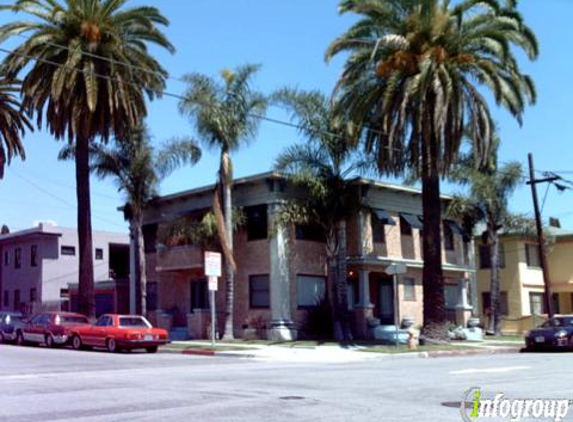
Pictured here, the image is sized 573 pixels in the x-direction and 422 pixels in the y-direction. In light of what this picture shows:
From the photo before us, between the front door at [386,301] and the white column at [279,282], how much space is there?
22.7 ft

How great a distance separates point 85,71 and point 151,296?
45.8 feet

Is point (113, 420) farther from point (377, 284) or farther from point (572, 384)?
point (377, 284)

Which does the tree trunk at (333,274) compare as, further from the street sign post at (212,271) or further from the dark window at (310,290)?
the street sign post at (212,271)

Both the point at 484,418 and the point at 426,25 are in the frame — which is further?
the point at 426,25

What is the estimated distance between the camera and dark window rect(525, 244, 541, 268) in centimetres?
4825

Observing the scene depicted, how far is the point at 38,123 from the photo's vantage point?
115 ft

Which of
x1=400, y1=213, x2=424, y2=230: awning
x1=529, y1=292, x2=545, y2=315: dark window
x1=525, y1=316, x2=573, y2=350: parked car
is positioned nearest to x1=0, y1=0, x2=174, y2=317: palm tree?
x1=400, y1=213, x2=424, y2=230: awning

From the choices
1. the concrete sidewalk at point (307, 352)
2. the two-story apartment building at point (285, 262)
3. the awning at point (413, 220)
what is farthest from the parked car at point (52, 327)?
the awning at point (413, 220)

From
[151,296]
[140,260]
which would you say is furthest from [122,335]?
[151,296]

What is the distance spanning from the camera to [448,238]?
42156 mm

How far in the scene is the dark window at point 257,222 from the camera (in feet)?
115

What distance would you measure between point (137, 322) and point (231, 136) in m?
9.43

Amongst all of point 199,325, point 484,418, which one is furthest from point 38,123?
point 484,418

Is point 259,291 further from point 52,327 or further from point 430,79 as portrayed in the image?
point 430,79
